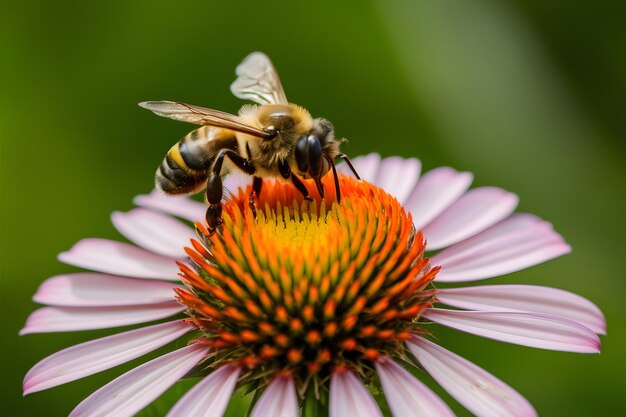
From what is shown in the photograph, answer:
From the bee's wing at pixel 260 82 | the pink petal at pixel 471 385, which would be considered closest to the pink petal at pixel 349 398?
the pink petal at pixel 471 385

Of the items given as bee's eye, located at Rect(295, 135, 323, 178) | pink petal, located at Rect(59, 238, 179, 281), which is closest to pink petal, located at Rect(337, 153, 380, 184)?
bee's eye, located at Rect(295, 135, 323, 178)

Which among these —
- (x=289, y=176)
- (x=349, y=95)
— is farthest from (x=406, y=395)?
(x=349, y=95)

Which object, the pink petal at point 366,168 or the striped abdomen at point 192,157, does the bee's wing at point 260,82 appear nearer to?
the pink petal at point 366,168

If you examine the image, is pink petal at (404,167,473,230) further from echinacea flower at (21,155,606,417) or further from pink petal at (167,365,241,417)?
pink petal at (167,365,241,417)

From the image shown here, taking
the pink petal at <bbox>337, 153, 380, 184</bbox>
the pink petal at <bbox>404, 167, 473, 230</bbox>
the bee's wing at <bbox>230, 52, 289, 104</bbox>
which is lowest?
the pink petal at <bbox>404, 167, 473, 230</bbox>

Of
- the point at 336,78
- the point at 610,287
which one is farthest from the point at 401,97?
the point at 610,287

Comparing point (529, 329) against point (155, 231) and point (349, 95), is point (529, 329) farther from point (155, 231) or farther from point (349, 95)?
point (349, 95)
